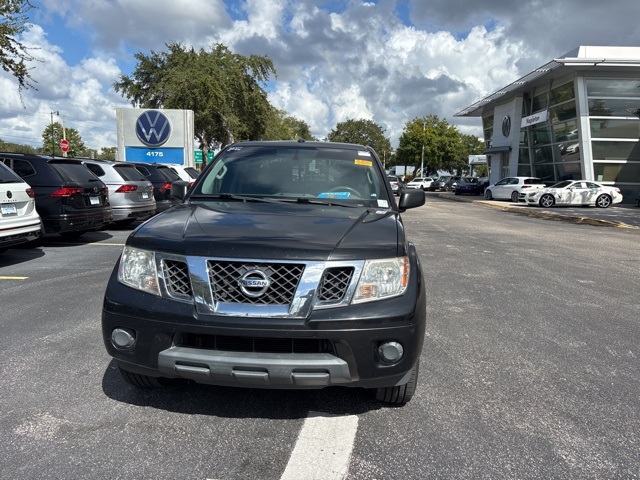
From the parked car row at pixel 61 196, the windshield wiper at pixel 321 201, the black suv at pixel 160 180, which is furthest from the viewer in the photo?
the black suv at pixel 160 180

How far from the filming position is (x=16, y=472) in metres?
2.32

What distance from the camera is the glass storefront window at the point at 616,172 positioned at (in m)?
30.1

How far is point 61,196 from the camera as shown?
854 centimetres

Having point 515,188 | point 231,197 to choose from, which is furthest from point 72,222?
point 515,188

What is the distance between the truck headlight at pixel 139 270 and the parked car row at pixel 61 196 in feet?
9.19

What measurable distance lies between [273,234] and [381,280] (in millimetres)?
663

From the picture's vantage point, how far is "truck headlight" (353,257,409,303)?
2604mm

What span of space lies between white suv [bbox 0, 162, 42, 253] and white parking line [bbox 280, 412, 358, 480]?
612 cm

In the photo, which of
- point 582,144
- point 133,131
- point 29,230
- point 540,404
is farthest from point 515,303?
point 582,144

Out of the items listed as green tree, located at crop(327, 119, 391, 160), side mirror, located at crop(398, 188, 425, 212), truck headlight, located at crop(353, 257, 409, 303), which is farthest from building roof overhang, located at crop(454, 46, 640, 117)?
green tree, located at crop(327, 119, 391, 160)

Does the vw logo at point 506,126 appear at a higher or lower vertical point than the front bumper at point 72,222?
higher

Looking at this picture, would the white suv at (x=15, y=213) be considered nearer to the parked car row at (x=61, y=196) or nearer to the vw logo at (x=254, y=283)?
the parked car row at (x=61, y=196)

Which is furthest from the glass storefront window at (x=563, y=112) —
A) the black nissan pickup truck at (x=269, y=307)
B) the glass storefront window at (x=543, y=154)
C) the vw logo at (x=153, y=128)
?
the black nissan pickup truck at (x=269, y=307)

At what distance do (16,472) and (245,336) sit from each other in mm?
1250
